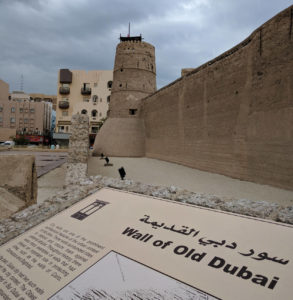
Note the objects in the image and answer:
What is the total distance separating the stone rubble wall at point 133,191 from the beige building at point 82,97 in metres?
29.0

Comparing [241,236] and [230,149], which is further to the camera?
[230,149]

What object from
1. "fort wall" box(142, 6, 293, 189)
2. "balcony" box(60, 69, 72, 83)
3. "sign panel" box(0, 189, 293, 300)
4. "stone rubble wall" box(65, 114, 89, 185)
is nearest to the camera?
"sign panel" box(0, 189, 293, 300)

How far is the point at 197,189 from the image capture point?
21.9ft

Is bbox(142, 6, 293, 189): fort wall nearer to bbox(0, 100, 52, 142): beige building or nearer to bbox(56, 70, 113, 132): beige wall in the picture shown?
bbox(56, 70, 113, 132): beige wall

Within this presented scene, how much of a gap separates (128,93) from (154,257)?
51.3 ft

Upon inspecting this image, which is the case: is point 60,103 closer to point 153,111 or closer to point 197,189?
point 153,111

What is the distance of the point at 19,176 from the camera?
470cm

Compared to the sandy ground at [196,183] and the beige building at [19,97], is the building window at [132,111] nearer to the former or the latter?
the sandy ground at [196,183]

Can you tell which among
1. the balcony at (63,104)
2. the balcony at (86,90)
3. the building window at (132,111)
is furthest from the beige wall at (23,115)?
the building window at (132,111)

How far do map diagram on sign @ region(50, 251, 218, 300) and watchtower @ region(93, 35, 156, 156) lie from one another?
14.1 m

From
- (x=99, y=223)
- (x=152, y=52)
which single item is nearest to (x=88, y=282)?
(x=99, y=223)

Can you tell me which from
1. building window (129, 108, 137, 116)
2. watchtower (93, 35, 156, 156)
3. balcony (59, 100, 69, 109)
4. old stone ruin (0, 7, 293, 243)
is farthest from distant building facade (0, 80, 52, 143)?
old stone ruin (0, 7, 293, 243)

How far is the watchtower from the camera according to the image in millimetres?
15727

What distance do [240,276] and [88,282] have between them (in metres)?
0.85
